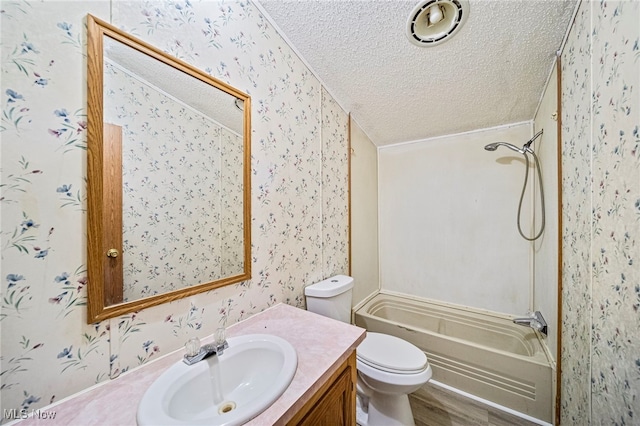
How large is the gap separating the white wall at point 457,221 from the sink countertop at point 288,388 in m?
1.59

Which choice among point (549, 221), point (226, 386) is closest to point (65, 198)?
point (226, 386)

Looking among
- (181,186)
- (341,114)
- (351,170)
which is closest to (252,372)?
(181,186)

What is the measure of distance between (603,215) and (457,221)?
1386 mm

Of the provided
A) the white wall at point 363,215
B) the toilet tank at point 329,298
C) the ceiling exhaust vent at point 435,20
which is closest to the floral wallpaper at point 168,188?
the toilet tank at point 329,298

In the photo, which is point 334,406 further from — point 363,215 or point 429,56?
point 429,56

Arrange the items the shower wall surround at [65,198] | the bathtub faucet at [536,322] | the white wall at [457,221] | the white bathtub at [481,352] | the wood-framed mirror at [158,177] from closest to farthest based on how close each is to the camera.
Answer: the shower wall surround at [65,198], the wood-framed mirror at [158,177], the white bathtub at [481,352], the bathtub faucet at [536,322], the white wall at [457,221]

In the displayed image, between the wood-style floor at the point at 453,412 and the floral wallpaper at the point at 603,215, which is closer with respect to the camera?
the floral wallpaper at the point at 603,215

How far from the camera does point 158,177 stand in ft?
2.56

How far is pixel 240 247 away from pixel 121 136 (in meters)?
0.58

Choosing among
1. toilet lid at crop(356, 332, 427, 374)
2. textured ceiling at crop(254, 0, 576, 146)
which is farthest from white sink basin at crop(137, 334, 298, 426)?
textured ceiling at crop(254, 0, 576, 146)

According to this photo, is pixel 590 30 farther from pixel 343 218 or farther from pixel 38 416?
pixel 38 416

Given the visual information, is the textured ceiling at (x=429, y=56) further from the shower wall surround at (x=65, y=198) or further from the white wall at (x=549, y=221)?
the shower wall surround at (x=65, y=198)

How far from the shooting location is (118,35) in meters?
0.66

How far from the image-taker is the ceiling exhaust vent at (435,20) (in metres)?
0.96
